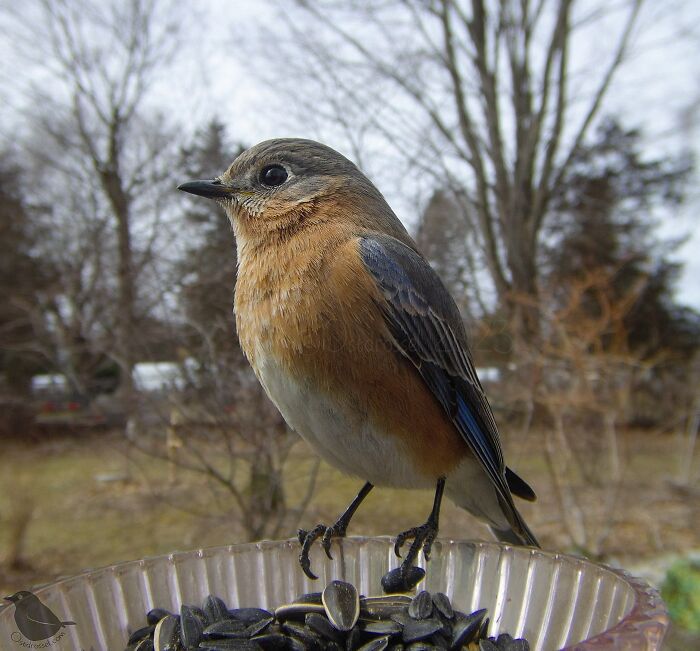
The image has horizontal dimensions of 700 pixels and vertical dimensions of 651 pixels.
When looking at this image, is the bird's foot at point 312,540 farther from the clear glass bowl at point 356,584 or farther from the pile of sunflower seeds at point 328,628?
the pile of sunflower seeds at point 328,628

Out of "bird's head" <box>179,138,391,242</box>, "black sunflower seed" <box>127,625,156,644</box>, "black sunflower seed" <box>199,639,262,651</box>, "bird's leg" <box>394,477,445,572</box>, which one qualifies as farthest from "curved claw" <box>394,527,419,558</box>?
"bird's head" <box>179,138,391,242</box>

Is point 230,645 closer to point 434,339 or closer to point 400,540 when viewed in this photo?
point 400,540

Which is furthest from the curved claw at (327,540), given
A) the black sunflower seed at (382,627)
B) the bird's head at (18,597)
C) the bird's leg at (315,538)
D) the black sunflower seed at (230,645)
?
the bird's head at (18,597)

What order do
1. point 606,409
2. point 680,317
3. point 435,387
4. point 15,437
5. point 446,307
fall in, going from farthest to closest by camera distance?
1. point 680,317
2. point 15,437
3. point 606,409
4. point 446,307
5. point 435,387

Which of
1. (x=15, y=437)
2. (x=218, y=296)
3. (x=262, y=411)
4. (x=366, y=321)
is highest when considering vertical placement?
(x=218, y=296)

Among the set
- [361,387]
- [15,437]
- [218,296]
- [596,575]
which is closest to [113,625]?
[361,387]

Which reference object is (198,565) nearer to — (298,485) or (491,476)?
(491,476)

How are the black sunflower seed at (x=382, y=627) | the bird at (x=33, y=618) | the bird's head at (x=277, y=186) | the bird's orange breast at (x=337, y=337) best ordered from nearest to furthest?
the bird at (x=33, y=618)
the black sunflower seed at (x=382, y=627)
the bird's orange breast at (x=337, y=337)
the bird's head at (x=277, y=186)

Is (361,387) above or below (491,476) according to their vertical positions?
above
